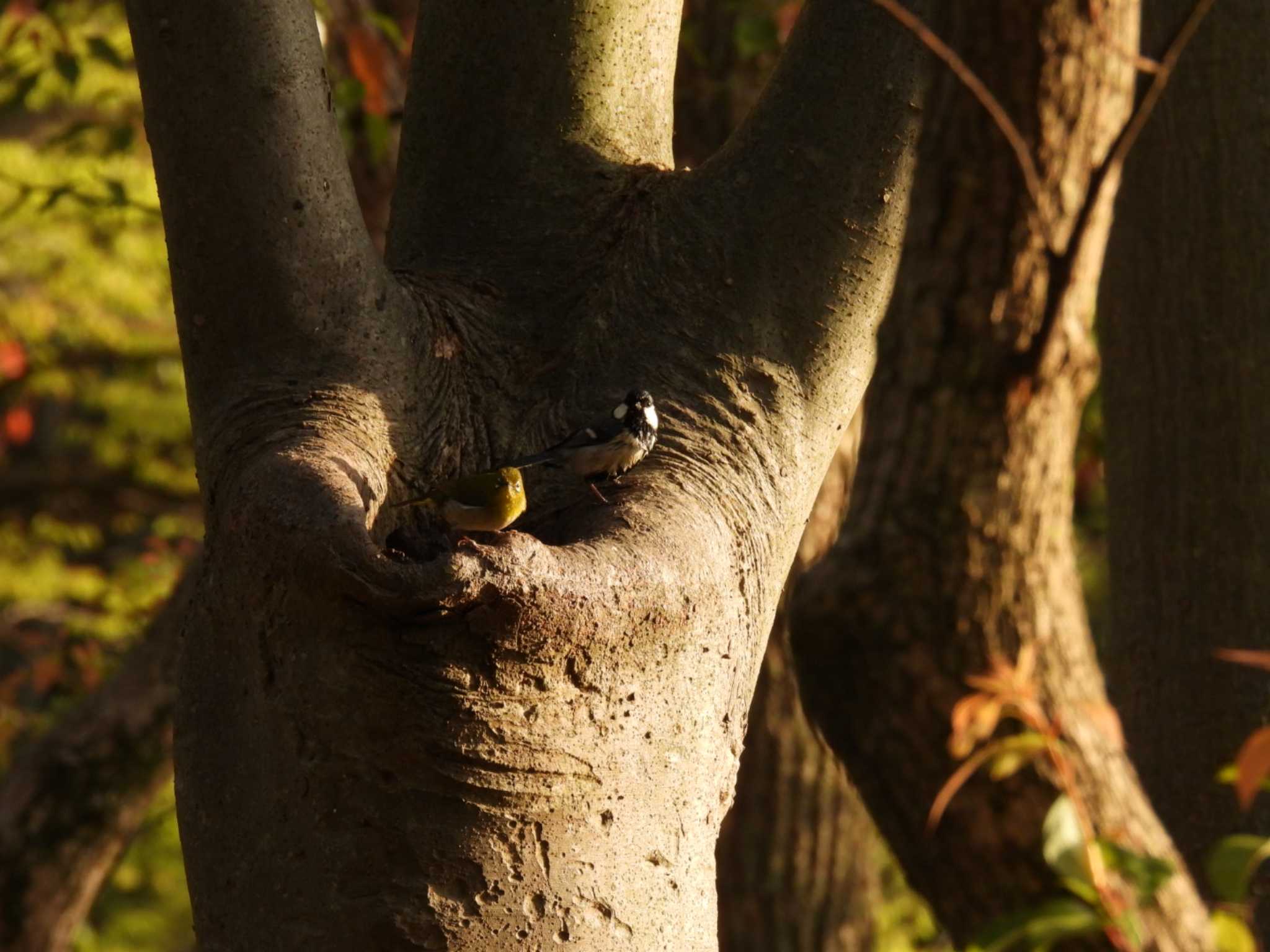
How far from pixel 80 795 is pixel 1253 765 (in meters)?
4.39

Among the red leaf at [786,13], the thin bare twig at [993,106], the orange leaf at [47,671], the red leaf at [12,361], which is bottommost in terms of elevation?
the thin bare twig at [993,106]

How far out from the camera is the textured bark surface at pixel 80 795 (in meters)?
4.96

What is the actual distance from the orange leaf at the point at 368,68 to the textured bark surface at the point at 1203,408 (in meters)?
2.26

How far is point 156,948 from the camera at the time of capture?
12461 mm

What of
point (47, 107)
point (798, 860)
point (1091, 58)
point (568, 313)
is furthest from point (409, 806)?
point (47, 107)

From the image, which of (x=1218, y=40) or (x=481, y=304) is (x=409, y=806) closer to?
(x=481, y=304)

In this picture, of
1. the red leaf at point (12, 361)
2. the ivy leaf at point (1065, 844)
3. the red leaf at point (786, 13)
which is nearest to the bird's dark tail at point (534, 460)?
the ivy leaf at point (1065, 844)

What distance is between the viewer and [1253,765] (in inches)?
61.4

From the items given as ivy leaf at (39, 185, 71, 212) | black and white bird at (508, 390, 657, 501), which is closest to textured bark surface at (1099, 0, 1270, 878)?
black and white bird at (508, 390, 657, 501)

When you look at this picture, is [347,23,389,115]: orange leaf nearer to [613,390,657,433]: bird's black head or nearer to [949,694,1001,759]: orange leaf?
[613,390,657,433]: bird's black head

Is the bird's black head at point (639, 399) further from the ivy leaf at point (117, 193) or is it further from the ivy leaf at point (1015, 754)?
the ivy leaf at point (117, 193)

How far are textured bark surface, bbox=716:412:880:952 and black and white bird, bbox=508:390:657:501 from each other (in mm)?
3237

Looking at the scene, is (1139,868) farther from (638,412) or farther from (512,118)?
(512,118)

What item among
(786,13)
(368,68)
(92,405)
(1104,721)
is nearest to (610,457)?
(1104,721)
